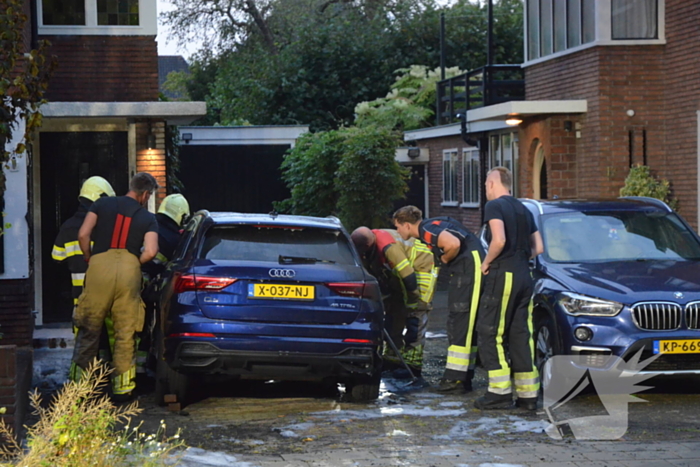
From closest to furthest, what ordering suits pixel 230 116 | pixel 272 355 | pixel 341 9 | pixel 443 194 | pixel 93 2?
pixel 272 355 → pixel 93 2 → pixel 443 194 → pixel 230 116 → pixel 341 9

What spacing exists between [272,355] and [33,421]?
1780 millimetres

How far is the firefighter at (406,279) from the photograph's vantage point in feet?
33.5

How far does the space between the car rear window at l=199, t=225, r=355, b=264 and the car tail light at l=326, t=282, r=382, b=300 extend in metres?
0.26

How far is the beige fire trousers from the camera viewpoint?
8.86 metres

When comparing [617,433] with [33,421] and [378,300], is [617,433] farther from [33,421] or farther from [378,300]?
[33,421]

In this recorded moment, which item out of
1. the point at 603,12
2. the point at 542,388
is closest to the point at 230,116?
the point at 603,12

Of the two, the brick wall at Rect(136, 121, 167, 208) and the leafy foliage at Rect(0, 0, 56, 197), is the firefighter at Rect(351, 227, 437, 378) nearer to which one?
the leafy foliage at Rect(0, 0, 56, 197)

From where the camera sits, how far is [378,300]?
8617mm

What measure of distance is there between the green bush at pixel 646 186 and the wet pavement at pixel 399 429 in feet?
27.4

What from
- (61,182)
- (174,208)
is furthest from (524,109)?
(174,208)

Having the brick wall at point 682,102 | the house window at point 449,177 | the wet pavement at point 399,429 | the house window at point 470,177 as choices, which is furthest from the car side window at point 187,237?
the house window at point 449,177

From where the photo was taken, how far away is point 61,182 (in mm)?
14477

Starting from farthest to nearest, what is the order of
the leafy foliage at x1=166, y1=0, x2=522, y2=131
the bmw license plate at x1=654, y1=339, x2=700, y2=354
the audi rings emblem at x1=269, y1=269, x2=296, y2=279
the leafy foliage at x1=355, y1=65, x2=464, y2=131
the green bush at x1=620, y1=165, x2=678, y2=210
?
the leafy foliage at x1=166, y1=0, x2=522, y2=131 < the leafy foliage at x1=355, y1=65, x2=464, y2=131 < the green bush at x1=620, y1=165, x2=678, y2=210 < the bmw license plate at x1=654, y1=339, x2=700, y2=354 < the audi rings emblem at x1=269, y1=269, x2=296, y2=279

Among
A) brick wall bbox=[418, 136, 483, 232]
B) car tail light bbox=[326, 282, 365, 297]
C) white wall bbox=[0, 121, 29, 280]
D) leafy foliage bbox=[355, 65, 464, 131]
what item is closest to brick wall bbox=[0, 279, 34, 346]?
white wall bbox=[0, 121, 29, 280]
